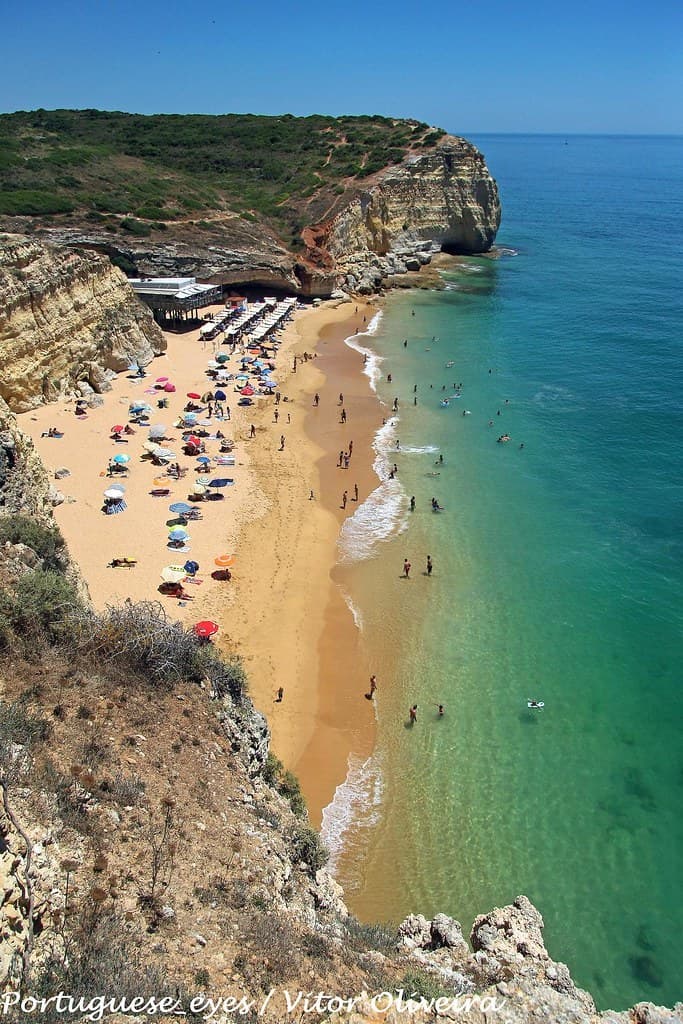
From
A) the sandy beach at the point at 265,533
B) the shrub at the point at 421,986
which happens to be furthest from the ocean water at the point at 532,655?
the shrub at the point at 421,986

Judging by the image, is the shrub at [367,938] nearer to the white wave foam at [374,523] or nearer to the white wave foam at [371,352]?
the white wave foam at [374,523]

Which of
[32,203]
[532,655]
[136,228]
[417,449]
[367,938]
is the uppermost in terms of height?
[32,203]

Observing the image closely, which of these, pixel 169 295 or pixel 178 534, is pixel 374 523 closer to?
pixel 178 534

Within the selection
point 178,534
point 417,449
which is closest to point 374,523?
point 178,534

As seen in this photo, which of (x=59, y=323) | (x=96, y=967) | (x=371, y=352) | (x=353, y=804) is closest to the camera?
(x=96, y=967)

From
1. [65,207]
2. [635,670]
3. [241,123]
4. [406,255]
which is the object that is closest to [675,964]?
[635,670]

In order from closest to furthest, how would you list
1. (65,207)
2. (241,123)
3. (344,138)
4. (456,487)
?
1. (456,487)
2. (65,207)
3. (344,138)
4. (241,123)

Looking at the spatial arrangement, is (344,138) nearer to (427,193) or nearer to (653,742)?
(427,193)
